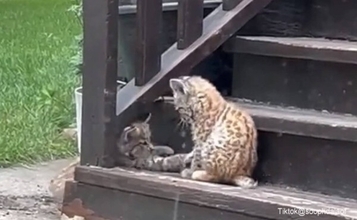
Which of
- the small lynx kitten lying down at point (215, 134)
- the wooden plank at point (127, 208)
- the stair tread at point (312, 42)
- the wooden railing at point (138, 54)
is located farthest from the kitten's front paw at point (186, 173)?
the stair tread at point (312, 42)

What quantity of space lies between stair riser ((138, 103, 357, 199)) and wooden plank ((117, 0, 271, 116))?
382mm

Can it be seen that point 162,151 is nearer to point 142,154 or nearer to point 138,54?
point 142,154

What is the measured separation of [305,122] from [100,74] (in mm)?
691

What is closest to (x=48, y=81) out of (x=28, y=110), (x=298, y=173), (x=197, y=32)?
(x=28, y=110)

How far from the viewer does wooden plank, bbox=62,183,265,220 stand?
2.72 metres

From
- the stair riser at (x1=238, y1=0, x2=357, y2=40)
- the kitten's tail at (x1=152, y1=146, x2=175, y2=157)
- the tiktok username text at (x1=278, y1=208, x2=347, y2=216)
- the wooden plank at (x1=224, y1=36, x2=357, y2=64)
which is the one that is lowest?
the kitten's tail at (x1=152, y1=146, x2=175, y2=157)

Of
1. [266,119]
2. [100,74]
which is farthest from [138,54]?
[266,119]

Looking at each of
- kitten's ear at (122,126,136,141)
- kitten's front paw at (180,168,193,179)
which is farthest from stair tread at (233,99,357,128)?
kitten's ear at (122,126,136,141)

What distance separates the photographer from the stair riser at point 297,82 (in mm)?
2879

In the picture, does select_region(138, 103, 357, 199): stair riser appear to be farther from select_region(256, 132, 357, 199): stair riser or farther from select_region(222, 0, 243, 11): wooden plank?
select_region(222, 0, 243, 11): wooden plank

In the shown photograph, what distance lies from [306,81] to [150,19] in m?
0.57

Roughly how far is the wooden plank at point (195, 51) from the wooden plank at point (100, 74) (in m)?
0.07

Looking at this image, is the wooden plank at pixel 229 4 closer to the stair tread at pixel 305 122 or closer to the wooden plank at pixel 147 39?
the wooden plank at pixel 147 39

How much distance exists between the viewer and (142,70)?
2.99m
